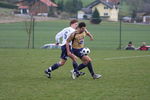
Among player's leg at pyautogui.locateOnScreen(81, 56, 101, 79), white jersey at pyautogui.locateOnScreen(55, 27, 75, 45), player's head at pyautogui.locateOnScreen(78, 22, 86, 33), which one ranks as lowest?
player's leg at pyautogui.locateOnScreen(81, 56, 101, 79)

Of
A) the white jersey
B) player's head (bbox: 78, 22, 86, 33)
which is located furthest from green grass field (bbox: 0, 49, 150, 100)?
player's head (bbox: 78, 22, 86, 33)

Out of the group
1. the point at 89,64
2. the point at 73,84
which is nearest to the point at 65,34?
the point at 89,64

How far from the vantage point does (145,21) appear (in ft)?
168

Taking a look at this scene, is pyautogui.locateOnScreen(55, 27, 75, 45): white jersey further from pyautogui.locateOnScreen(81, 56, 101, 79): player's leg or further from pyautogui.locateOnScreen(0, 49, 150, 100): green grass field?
pyautogui.locateOnScreen(0, 49, 150, 100): green grass field

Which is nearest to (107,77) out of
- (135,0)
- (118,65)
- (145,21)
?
(118,65)

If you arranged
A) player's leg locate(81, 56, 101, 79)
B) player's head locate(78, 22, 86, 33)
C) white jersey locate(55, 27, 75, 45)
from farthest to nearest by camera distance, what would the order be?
white jersey locate(55, 27, 75, 45) < player's leg locate(81, 56, 101, 79) < player's head locate(78, 22, 86, 33)

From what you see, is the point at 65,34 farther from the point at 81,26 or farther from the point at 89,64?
the point at 89,64

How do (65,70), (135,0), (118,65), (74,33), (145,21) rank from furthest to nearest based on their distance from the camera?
(135,0)
(145,21)
(118,65)
(65,70)
(74,33)

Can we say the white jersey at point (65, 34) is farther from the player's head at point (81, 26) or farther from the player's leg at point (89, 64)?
the player's leg at point (89, 64)

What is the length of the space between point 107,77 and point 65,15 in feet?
138

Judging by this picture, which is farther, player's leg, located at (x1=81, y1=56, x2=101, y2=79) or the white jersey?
the white jersey

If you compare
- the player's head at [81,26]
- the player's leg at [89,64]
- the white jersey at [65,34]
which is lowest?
the player's leg at [89,64]

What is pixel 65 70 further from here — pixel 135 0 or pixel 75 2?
pixel 75 2

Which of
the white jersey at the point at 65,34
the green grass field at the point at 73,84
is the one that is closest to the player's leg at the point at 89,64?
the green grass field at the point at 73,84
